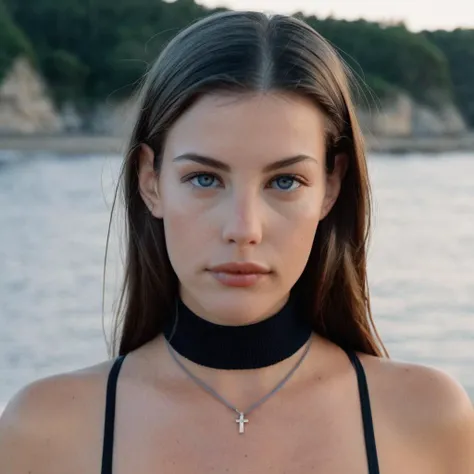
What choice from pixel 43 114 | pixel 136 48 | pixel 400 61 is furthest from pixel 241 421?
pixel 400 61

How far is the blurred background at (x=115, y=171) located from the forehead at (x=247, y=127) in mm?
309

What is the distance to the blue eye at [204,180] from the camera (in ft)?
5.58

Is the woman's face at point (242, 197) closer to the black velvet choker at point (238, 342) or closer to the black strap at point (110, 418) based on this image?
the black velvet choker at point (238, 342)

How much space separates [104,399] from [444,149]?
60.8 m

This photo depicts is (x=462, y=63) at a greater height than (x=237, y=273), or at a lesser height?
greater

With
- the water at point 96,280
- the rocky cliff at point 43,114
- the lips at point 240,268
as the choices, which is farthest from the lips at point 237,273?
the rocky cliff at point 43,114

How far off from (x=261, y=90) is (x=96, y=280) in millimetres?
9162

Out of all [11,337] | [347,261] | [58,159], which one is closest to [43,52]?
[58,159]

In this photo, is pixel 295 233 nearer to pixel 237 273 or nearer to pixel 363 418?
pixel 237 273

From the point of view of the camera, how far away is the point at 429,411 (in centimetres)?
181

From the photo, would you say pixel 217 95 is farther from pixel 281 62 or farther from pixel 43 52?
pixel 43 52

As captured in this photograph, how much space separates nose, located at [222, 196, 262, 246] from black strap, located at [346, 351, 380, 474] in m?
0.36

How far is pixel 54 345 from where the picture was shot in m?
7.73

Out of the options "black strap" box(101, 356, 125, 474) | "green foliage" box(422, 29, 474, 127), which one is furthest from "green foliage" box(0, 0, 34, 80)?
"black strap" box(101, 356, 125, 474)
